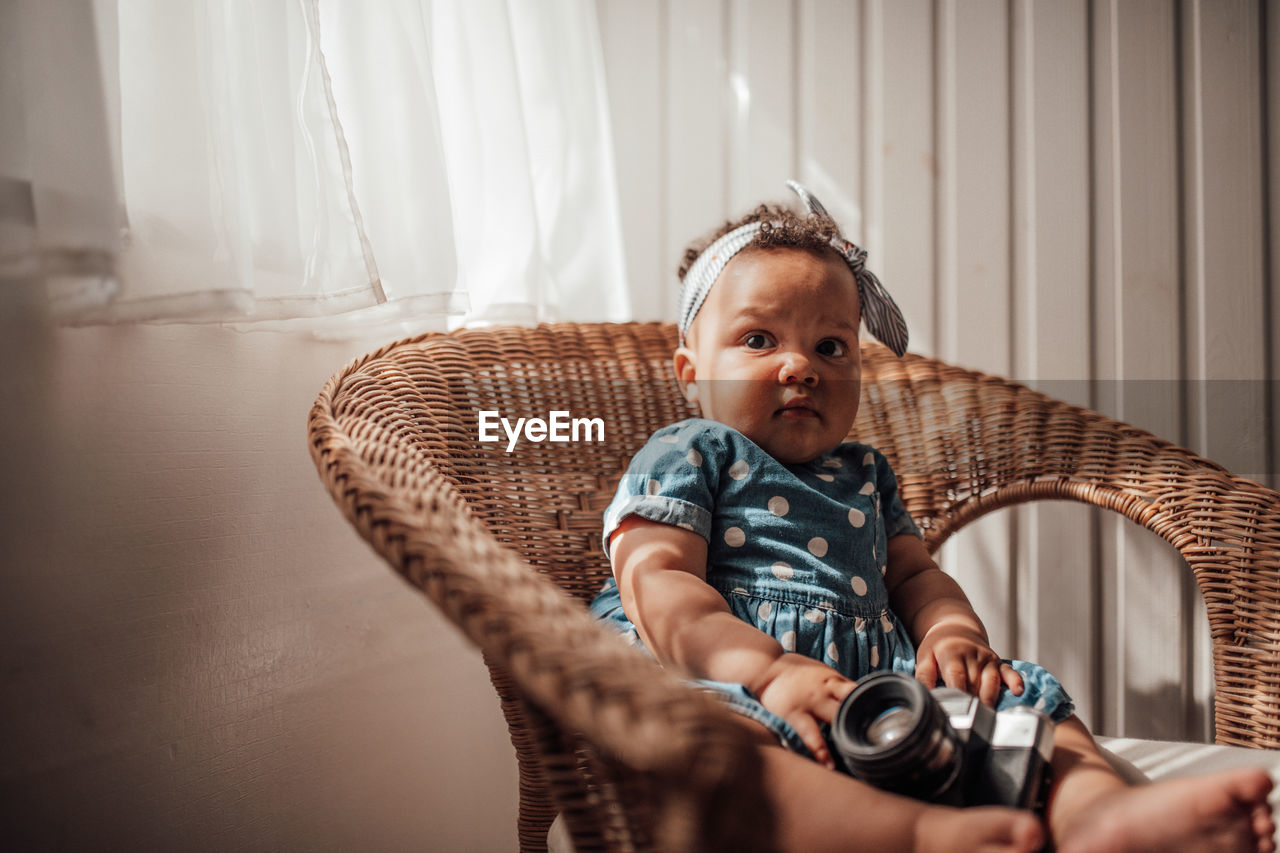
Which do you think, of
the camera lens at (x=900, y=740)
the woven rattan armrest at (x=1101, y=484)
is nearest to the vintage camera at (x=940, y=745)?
the camera lens at (x=900, y=740)

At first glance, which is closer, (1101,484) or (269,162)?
(269,162)

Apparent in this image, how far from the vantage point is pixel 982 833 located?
43 centimetres

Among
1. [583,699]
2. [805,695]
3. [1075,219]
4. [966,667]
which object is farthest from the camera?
[1075,219]

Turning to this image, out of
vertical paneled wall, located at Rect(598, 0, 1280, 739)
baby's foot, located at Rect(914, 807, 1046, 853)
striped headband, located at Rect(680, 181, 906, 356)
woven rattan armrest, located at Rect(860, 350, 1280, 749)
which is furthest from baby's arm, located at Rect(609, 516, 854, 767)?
vertical paneled wall, located at Rect(598, 0, 1280, 739)

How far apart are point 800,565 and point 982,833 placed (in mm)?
382

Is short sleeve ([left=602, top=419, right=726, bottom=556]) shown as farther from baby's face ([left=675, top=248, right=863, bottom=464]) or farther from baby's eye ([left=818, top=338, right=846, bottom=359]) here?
baby's eye ([left=818, top=338, right=846, bottom=359])

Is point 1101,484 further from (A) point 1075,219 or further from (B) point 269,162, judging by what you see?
(B) point 269,162

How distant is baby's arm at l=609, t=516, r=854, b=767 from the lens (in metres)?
0.59

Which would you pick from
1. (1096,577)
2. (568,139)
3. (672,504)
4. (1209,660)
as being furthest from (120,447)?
(1209,660)

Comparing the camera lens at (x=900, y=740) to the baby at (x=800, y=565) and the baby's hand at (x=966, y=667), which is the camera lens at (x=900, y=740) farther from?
the baby's hand at (x=966, y=667)

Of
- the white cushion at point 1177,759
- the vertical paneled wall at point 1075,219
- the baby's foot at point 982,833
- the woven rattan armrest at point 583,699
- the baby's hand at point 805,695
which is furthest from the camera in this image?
the vertical paneled wall at point 1075,219

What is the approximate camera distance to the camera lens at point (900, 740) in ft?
1.66

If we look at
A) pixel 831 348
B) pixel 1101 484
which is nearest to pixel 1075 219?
pixel 1101 484

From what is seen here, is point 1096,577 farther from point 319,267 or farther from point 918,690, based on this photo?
point 319,267
